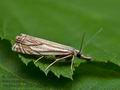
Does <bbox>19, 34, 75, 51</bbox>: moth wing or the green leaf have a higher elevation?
<bbox>19, 34, 75, 51</bbox>: moth wing

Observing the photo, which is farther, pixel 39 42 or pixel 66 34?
pixel 66 34

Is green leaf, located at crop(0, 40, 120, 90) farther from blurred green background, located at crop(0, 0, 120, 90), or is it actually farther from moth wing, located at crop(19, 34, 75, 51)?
moth wing, located at crop(19, 34, 75, 51)

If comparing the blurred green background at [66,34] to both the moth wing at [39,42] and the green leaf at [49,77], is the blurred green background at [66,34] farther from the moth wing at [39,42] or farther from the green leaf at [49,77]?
the moth wing at [39,42]

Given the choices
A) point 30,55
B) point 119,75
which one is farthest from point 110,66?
point 30,55

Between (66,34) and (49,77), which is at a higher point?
(66,34)

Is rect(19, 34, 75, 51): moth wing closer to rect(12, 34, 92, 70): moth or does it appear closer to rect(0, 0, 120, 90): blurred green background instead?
rect(12, 34, 92, 70): moth

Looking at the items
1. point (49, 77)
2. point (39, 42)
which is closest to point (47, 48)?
point (39, 42)

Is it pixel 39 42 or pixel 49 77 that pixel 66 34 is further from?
pixel 49 77

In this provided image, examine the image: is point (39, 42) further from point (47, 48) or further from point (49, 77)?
point (49, 77)

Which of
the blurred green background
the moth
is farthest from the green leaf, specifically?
the moth
